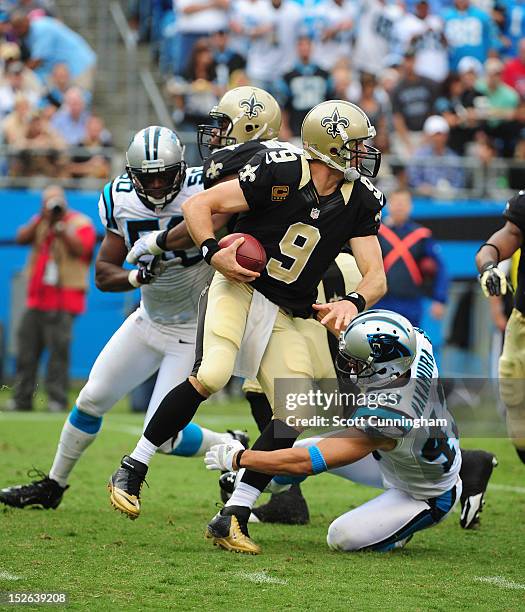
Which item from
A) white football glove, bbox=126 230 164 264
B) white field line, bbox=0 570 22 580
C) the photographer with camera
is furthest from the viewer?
the photographer with camera

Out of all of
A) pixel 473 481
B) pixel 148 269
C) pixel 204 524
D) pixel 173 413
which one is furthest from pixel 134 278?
pixel 473 481

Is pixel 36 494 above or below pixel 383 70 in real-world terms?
above

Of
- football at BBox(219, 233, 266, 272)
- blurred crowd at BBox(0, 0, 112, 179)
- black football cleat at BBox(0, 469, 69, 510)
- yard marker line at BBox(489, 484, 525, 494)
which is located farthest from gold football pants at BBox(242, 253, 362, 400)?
blurred crowd at BBox(0, 0, 112, 179)

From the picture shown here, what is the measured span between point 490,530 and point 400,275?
3663 mm

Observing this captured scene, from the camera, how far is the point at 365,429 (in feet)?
14.9

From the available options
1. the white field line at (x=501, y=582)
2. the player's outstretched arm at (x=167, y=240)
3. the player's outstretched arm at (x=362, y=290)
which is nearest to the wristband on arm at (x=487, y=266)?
the player's outstretched arm at (x=362, y=290)

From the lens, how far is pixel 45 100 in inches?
503

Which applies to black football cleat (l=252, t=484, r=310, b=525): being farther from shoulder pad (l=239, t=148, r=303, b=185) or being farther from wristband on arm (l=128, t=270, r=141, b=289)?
shoulder pad (l=239, t=148, r=303, b=185)

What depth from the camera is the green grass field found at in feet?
13.2

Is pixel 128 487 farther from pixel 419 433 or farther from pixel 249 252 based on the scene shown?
pixel 419 433

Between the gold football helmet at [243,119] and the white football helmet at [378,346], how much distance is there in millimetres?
1401

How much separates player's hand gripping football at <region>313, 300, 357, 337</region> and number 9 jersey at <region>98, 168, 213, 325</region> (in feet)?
2.92

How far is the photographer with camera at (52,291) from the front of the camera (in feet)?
35.1

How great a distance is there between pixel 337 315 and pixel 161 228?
1182 mm
